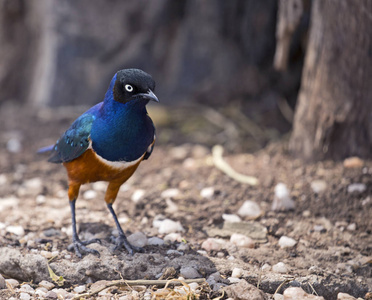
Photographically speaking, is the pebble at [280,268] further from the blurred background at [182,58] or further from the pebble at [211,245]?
the blurred background at [182,58]

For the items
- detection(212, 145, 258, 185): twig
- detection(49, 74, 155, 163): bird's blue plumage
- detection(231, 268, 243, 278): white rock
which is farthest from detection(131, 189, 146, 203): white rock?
detection(231, 268, 243, 278): white rock

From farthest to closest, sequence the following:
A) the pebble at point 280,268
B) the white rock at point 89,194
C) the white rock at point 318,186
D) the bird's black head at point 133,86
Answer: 1. the white rock at point 89,194
2. the white rock at point 318,186
3. the pebble at point 280,268
4. the bird's black head at point 133,86

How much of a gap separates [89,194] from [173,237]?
122 centimetres

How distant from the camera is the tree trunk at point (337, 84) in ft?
13.6

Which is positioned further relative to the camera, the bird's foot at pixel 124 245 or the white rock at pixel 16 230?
the white rock at pixel 16 230

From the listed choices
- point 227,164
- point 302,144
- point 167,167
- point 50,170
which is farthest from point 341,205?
point 50,170

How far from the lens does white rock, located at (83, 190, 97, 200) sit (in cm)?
A: 453

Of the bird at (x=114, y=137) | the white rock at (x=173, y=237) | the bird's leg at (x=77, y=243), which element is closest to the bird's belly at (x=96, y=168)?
the bird at (x=114, y=137)

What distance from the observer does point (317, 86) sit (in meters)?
4.50

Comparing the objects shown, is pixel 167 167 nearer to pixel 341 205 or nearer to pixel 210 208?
pixel 210 208

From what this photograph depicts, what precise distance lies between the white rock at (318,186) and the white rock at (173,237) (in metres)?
1.27

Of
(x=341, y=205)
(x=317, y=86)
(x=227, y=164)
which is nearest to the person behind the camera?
(x=341, y=205)

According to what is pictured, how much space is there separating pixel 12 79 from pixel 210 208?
407 cm

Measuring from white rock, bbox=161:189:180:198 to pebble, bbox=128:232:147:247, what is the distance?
817 mm
